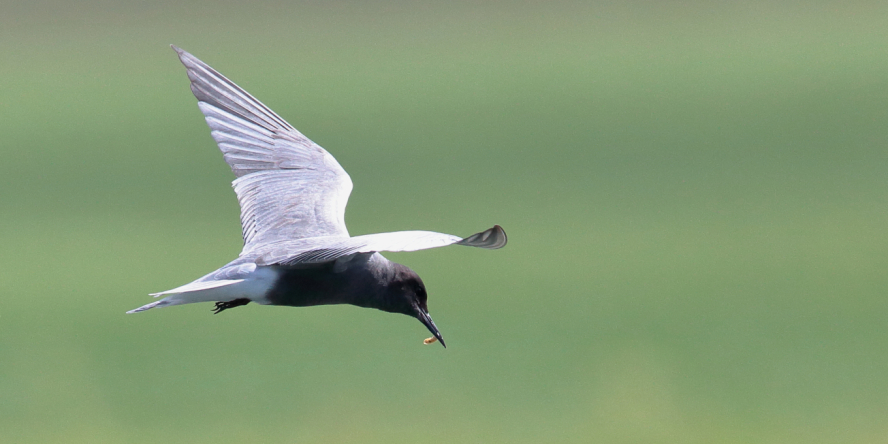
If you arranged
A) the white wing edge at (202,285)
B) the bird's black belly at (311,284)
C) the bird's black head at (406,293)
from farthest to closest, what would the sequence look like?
the bird's black head at (406,293) < the bird's black belly at (311,284) < the white wing edge at (202,285)

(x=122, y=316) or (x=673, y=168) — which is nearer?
(x=122, y=316)

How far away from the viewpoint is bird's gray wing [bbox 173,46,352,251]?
879 centimetres

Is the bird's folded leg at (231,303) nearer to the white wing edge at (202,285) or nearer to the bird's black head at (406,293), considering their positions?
the white wing edge at (202,285)

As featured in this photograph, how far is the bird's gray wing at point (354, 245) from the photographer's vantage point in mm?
6418

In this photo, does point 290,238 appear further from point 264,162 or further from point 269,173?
point 264,162

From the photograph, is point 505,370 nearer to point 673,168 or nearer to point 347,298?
point 673,168

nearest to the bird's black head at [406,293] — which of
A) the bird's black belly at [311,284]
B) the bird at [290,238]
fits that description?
the bird at [290,238]

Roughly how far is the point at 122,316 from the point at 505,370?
833cm

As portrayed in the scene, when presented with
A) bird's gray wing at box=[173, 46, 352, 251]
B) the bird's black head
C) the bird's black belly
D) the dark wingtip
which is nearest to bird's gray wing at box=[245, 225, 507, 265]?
the dark wingtip

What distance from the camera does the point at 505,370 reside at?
28.3 meters

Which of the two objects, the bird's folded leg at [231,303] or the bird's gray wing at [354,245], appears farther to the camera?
the bird's folded leg at [231,303]

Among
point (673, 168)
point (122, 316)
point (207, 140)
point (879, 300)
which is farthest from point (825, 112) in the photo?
point (122, 316)

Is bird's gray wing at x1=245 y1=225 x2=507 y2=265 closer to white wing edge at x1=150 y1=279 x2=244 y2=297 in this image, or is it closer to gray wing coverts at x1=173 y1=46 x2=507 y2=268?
gray wing coverts at x1=173 y1=46 x2=507 y2=268

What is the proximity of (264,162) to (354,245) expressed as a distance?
2545 millimetres
